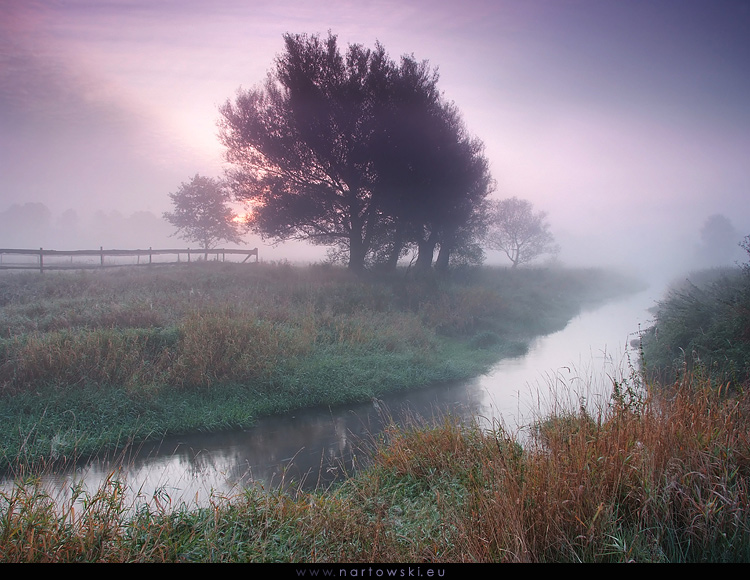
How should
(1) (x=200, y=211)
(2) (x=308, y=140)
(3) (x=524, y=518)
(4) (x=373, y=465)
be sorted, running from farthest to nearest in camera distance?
(1) (x=200, y=211) → (2) (x=308, y=140) → (4) (x=373, y=465) → (3) (x=524, y=518)

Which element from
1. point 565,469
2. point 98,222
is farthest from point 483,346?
point 98,222

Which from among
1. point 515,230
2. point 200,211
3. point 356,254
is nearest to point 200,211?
point 200,211

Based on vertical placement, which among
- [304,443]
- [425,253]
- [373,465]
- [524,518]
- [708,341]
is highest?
[425,253]

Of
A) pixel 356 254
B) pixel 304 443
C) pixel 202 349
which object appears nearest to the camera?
pixel 304 443

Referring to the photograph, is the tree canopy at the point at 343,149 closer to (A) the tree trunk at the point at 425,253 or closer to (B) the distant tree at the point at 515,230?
(A) the tree trunk at the point at 425,253

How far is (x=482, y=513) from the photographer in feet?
10.8

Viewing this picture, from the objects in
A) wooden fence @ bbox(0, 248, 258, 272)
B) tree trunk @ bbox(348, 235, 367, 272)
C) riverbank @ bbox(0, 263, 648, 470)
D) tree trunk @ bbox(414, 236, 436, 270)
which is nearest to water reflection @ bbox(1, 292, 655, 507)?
riverbank @ bbox(0, 263, 648, 470)

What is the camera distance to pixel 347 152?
63.3 feet

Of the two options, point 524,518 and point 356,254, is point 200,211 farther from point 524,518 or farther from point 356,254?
point 524,518

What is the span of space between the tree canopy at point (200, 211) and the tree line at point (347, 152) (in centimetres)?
1609

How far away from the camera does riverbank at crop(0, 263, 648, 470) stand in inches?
295

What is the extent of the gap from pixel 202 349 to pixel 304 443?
3380 millimetres

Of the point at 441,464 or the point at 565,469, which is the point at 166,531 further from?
the point at 565,469

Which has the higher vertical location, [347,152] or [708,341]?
[347,152]
